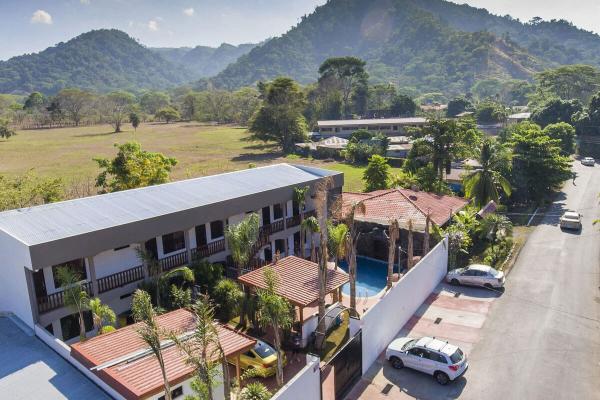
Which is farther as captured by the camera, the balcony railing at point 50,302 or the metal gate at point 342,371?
the balcony railing at point 50,302

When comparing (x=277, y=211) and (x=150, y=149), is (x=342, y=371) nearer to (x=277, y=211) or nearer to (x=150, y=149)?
(x=277, y=211)

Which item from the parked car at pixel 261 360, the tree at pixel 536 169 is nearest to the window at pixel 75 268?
the parked car at pixel 261 360

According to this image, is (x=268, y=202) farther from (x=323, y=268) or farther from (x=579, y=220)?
(x=579, y=220)

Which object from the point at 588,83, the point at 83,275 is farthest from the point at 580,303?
the point at 588,83

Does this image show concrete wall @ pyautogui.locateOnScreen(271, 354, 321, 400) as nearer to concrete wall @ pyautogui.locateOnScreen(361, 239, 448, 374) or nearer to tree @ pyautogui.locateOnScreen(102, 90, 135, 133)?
concrete wall @ pyautogui.locateOnScreen(361, 239, 448, 374)

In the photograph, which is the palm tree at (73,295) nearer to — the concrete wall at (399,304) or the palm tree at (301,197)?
the concrete wall at (399,304)
